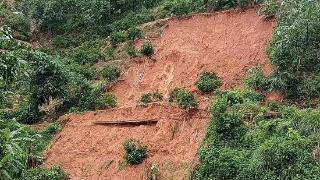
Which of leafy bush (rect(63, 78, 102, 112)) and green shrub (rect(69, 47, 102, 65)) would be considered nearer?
leafy bush (rect(63, 78, 102, 112))

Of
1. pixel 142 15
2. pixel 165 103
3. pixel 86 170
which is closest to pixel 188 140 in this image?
pixel 165 103

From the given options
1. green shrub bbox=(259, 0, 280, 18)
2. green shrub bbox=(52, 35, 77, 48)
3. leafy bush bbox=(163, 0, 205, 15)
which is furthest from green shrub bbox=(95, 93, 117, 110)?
green shrub bbox=(52, 35, 77, 48)

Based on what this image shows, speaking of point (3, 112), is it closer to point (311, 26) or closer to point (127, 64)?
point (127, 64)

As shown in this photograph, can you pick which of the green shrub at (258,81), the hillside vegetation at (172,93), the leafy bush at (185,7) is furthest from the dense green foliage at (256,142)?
the leafy bush at (185,7)

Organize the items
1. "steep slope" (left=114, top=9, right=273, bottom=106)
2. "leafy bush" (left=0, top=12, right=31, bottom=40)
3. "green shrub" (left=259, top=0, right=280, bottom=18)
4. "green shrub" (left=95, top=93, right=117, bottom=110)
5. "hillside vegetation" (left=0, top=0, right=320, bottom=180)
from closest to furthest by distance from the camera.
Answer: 1. "hillside vegetation" (left=0, top=0, right=320, bottom=180)
2. "steep slope" (left=114, top=9, right=273, bottom=106)
3. "green shrub" (left=259, top=0, right=280, bottom=18)
4. "green shrub" (left=95, top=93, right=117, bottom=110)
5. "leafy bush" (left=0, top=12, right=31, bottom=40)

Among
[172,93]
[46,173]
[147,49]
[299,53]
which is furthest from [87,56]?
[299,53]

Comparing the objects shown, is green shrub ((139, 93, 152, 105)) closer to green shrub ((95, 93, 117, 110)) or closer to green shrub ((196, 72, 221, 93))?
green shrub ((95, 93, 117, 110))
